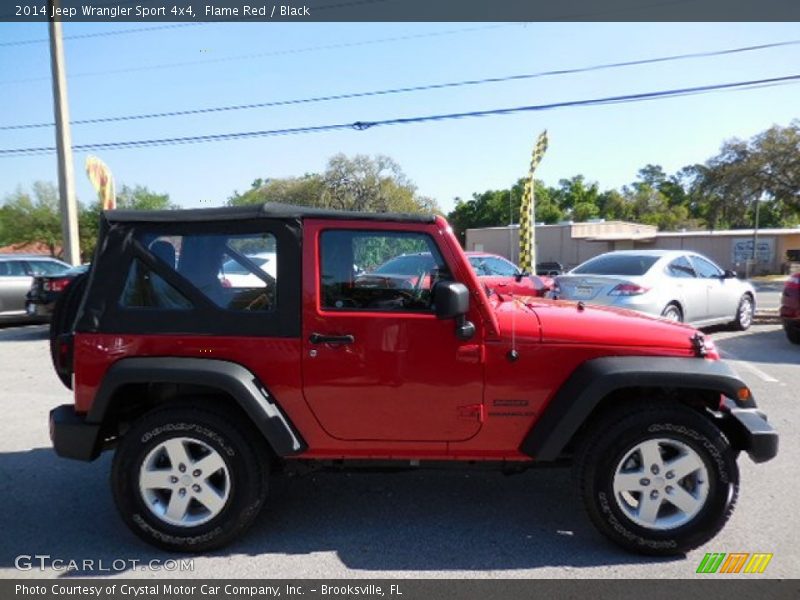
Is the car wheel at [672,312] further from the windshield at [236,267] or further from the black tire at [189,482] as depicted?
the black tire at [189,482]

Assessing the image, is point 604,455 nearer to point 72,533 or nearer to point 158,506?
point 158,506

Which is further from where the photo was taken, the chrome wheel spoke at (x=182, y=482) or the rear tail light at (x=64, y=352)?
the rear tail light at (x=64, y=352)

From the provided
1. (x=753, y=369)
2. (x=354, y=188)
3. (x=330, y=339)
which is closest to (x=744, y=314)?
(x=753, y=369)

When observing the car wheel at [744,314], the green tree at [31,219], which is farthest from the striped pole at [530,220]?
the green tree at [31,219]

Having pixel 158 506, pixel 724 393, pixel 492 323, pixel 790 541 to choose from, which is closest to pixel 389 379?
pixel 492 323

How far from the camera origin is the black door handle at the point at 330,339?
3.06m

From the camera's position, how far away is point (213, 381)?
2994mm

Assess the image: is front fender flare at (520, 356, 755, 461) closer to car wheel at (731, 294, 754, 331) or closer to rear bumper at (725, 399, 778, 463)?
rear bumper at (725, 399, 778, 463)

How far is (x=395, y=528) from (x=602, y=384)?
1.48 metres

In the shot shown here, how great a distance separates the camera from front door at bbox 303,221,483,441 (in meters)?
3.07

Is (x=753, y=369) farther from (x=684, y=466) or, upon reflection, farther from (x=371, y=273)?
(x=371, y=273)

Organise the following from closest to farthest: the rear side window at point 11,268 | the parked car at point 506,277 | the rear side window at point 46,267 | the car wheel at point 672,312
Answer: the car wheel at point 672,312, the parked car at point 506,277, the rear side window at point 11,268, the rear side window at point 46,267

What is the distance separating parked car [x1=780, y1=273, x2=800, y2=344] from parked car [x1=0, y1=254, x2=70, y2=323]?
13617 mm
